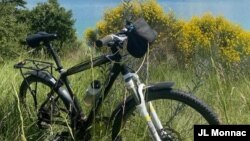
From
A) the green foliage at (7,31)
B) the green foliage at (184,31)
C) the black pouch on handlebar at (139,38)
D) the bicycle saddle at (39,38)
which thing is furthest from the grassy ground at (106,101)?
the green foliage at (7,31)

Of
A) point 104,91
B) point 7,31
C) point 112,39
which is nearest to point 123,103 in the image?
point 104,91

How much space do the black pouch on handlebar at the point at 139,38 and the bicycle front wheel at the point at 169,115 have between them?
0.31 meters

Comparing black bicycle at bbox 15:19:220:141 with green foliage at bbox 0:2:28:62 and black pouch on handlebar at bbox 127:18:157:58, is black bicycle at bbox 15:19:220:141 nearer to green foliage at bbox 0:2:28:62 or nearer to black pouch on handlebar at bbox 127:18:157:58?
black pouch on handlebar at bbox 127:18:157:58

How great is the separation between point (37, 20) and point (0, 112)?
2512 cm

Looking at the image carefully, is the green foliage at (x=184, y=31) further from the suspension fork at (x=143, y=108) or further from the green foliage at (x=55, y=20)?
the green foliage at (x=55, y=20)

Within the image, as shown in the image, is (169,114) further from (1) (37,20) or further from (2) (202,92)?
(1) (37,20)

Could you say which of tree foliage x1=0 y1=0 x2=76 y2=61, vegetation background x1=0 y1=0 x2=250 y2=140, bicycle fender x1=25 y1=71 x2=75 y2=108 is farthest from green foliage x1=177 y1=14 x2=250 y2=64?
bicycle fender x1=25 y1=71 x2=75 y2=108

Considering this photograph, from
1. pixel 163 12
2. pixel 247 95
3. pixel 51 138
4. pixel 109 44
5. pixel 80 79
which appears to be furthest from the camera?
pixel 163 12

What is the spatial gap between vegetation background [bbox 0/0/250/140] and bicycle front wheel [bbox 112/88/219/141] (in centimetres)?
28

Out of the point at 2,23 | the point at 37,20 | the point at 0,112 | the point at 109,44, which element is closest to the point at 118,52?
the point at 109,44

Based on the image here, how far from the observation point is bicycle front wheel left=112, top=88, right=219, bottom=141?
158 inches

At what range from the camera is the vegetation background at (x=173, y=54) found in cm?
526

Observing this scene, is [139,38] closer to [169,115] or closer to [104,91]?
[104,91]

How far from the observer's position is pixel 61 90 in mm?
4672
